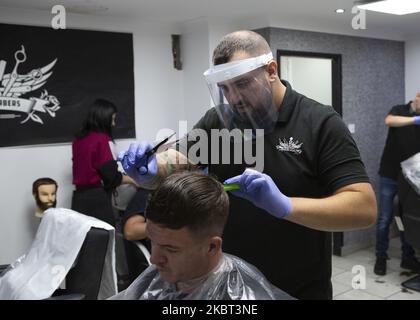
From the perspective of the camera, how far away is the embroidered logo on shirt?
4.29ft

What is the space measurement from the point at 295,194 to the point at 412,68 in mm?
4299

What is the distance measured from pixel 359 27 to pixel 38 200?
336cm

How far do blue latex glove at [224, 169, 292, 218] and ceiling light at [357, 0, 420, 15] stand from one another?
2556mm

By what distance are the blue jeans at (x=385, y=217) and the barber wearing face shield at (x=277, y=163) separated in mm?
2648

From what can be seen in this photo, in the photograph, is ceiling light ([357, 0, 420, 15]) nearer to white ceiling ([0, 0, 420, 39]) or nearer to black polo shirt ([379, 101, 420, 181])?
white ceiling ([0, 0, 420, 39])

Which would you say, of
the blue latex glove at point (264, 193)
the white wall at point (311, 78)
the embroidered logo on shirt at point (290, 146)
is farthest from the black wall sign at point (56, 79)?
the blue latex glove at point (264, 193)

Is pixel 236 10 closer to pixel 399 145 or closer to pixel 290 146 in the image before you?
pixel 399 145

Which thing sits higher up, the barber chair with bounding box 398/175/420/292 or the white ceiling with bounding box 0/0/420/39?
the white ceiling with bounding box 0/0/420/39

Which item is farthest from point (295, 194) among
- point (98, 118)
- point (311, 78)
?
point (311, 78)

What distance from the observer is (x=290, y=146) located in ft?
4.33

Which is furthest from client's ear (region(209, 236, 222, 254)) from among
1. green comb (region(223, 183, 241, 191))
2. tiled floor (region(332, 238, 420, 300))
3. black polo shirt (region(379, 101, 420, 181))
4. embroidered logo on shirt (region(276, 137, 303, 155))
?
black polo shirt (region(379, 101, 420, 181))

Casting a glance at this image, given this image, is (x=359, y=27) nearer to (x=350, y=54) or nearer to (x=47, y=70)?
(x=350, y=54)

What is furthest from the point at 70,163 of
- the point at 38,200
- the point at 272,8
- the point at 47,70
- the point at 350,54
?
the point at 350,54

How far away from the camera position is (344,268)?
3.95 metres
